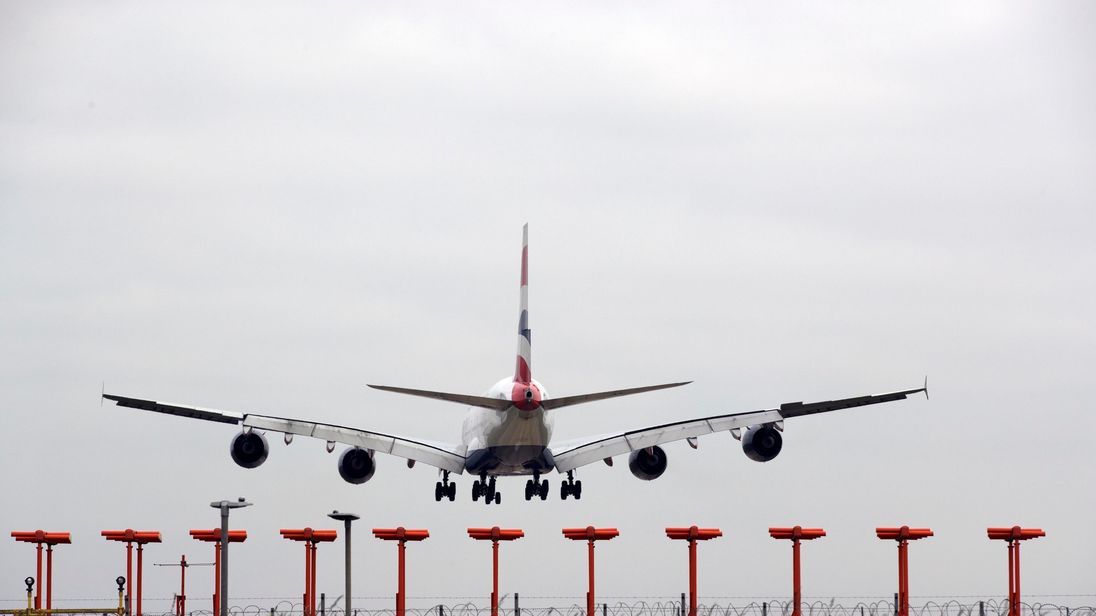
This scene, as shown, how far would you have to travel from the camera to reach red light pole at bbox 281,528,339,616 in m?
68.5

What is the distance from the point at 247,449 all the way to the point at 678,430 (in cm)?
1719

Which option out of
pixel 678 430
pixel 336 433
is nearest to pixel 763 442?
pixel 678 430

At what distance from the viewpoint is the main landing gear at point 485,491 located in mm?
77688

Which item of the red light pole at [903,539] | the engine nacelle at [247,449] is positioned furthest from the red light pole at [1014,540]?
the engine nacelle at [247,449]

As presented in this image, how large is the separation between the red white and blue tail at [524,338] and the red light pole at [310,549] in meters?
9.90

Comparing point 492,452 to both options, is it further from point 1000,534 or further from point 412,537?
point 1000,534

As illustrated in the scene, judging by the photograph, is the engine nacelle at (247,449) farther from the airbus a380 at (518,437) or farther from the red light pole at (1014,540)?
the red light pole at (1014,540)

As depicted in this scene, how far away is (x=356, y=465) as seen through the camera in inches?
3093

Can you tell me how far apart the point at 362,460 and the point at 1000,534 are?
2661 cm

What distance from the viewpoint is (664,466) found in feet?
262

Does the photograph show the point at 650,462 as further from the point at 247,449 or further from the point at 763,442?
the point at 247,449

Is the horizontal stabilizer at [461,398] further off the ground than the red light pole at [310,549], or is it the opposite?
the horizontal stabilizer at [461,398]

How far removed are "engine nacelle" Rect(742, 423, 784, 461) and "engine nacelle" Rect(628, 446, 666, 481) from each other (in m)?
8.70

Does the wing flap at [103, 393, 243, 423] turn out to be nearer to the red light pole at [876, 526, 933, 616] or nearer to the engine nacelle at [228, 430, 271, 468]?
the engine nacelle at [228, 430, 271, 468]
